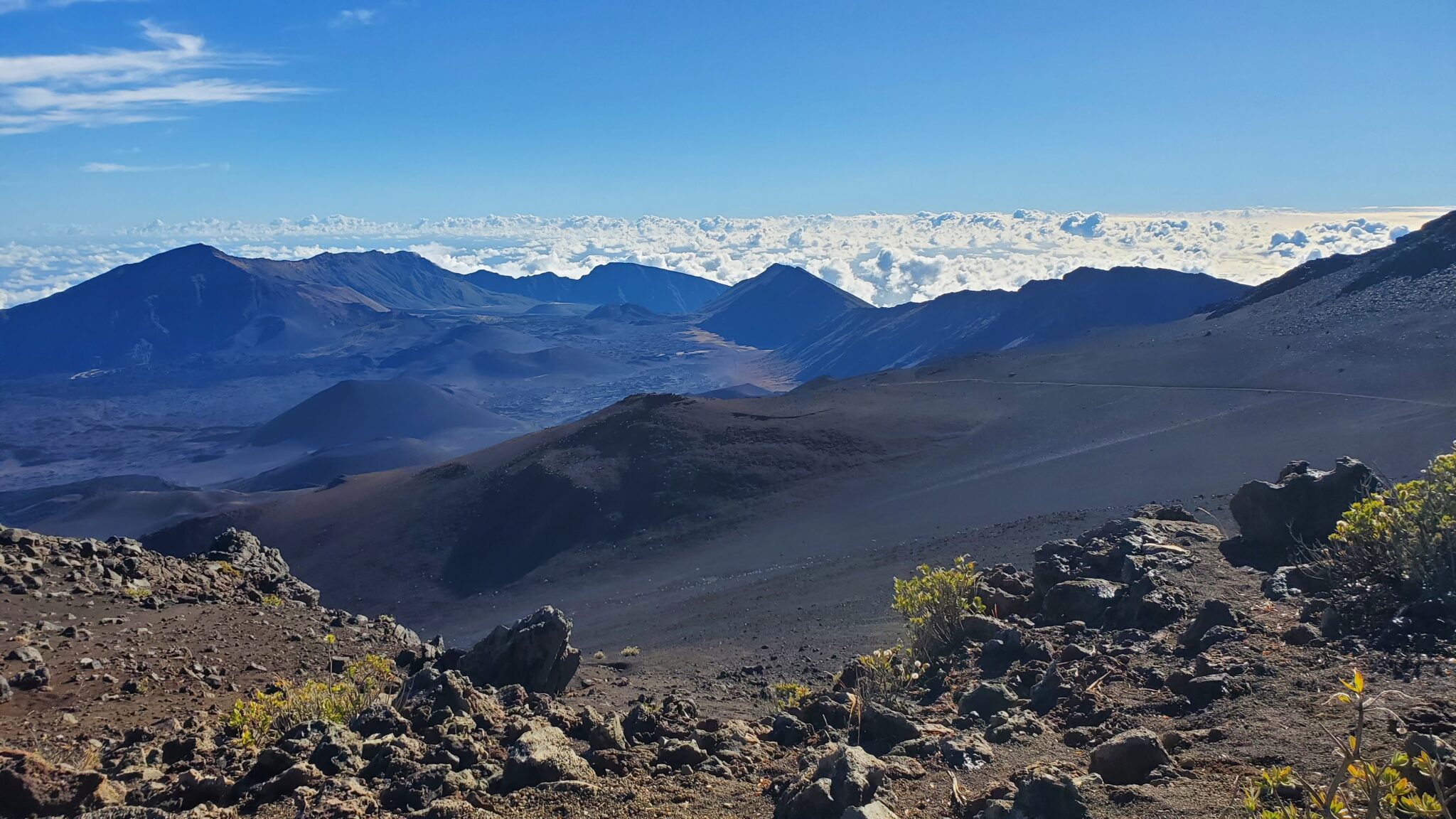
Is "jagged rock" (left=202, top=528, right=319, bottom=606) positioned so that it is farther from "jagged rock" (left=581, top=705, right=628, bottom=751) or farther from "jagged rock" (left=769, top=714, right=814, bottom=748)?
"jagged rock" (left=769, top=714, right=814, bottom=748)

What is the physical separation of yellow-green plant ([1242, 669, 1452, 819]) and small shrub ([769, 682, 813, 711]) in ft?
15.0

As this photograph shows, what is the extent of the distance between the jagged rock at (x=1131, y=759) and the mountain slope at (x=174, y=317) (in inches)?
7039

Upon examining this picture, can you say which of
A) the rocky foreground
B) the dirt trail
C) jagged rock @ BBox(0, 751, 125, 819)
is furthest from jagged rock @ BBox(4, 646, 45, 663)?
the dirt trail

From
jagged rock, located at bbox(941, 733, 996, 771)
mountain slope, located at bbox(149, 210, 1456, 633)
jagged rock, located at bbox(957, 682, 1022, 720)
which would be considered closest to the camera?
jagged rock, located at bbox(941, 733, 996, 771)

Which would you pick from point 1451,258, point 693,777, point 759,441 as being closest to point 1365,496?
point 693,777

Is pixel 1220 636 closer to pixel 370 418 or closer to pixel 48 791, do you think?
pixel 48 791

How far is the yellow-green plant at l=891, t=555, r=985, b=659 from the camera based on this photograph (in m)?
8.70

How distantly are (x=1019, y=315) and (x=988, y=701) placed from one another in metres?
97.5

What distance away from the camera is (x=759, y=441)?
3512cm

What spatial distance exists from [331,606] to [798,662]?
20372mm

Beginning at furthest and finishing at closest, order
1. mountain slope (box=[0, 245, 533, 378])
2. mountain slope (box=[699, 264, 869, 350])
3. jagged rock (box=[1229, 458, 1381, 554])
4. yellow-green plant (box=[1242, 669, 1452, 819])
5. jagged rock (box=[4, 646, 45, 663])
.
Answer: mountain slope (box=[0, 245, 533, 378]), mountain slope (box=[699, 264, 869, 350]), jagged rock (box=[1229, 458, 1381, 554]), jagged rock (box=[4, 646, 45, 663]), yellow-green plant (box=[1242, 669, 1452, 819])

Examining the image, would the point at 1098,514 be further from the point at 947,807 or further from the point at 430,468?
the point at 430,468

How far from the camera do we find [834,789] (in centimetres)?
448

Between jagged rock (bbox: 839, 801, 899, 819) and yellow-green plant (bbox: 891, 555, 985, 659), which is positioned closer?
jagged rock (bbox: 839, 801, 899, 819)
